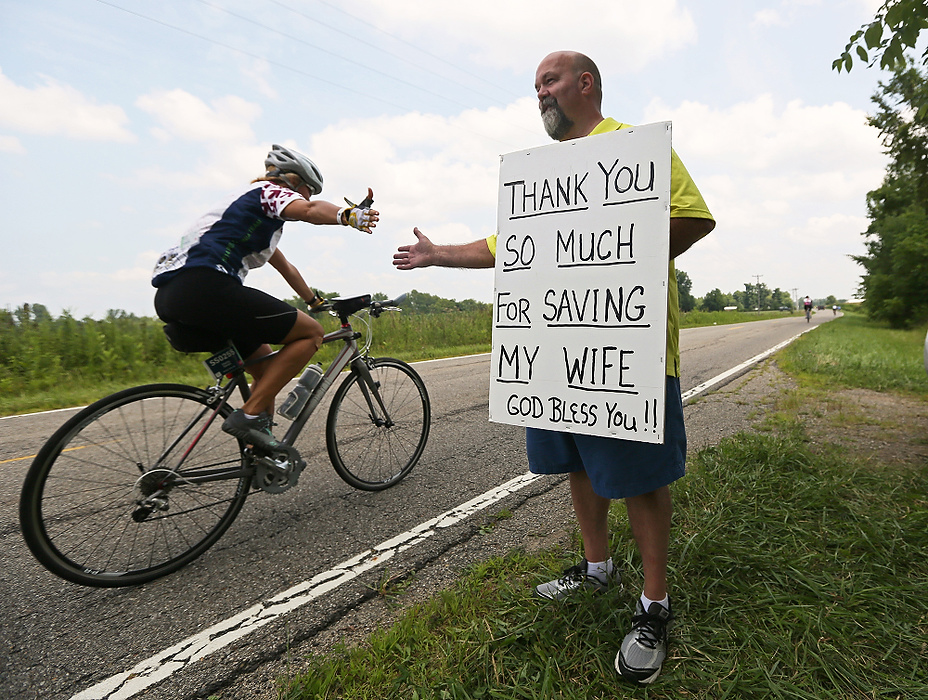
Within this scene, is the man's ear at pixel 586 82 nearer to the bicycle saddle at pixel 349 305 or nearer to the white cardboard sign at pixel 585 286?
the white cardboard sign at pixel 585 286

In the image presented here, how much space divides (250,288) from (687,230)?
80.2 inches

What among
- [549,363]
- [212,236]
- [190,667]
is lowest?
[190,667]

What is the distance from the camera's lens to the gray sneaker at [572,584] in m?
2.05

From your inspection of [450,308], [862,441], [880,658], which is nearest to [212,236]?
[880,658]

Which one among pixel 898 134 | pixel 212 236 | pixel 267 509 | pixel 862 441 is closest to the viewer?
pixel 212 236

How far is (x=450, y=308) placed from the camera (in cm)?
1653

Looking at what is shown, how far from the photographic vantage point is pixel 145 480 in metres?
2.51

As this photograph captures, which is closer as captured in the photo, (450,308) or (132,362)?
(132,362)

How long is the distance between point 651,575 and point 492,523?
117 centimetres

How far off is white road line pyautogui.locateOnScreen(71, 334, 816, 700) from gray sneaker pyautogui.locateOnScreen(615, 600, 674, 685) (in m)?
1.21

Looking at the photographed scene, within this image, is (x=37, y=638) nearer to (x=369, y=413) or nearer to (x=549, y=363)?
(x=369, y=413)

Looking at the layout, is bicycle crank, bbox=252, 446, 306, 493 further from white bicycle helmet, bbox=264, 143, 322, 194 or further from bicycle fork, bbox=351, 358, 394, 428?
white bicycle helmet, bbox=264, 143, 322, 194

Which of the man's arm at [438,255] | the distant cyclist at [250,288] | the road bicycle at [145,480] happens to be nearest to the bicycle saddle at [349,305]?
the road bicycle at [145,480]

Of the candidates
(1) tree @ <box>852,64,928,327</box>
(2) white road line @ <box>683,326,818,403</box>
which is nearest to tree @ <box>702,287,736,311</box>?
(1) tree @ <box>852,64,928,327</box>
